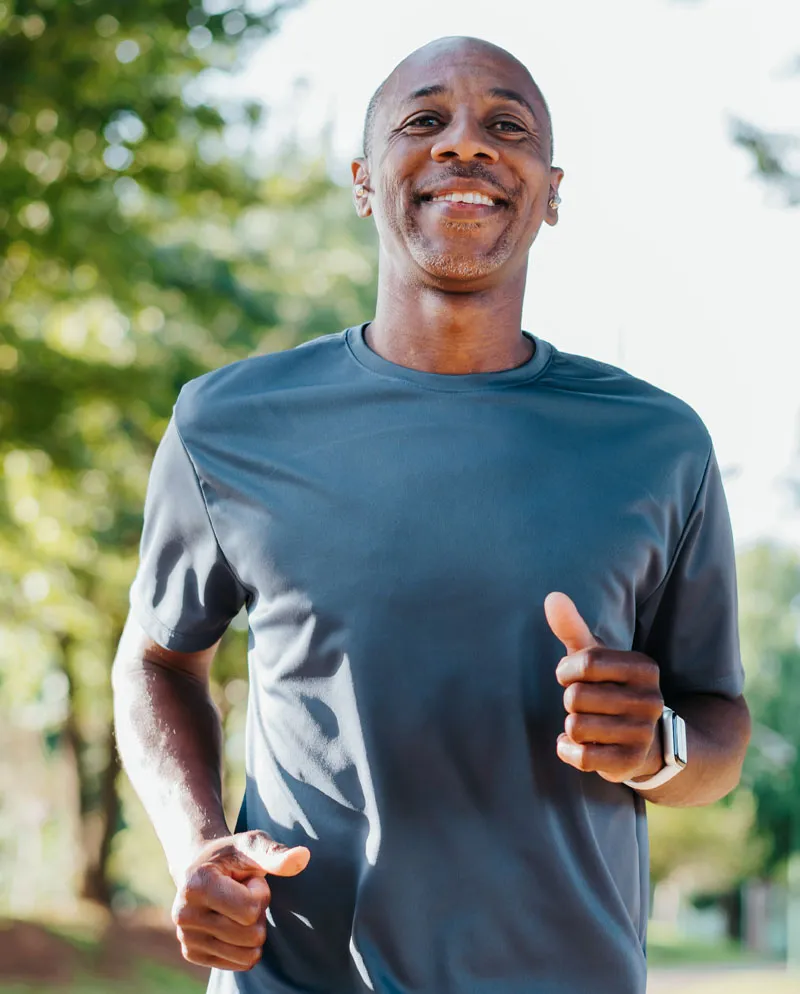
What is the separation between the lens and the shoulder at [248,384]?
196cm

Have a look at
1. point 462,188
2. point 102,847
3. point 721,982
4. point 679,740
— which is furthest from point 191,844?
point 721,982

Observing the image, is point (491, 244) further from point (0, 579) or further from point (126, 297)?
point (0, 579)

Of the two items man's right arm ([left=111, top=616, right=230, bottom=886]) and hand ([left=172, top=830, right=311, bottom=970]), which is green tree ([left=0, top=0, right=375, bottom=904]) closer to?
man's right arm ([left=111, top=616, right=230, bottom=886])

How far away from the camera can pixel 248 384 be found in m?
1.99

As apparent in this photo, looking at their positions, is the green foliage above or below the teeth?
below

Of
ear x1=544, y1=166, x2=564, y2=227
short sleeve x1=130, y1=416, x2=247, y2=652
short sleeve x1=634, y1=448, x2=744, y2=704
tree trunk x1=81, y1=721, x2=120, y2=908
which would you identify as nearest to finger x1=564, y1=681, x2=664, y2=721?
short sleeve x1=634, y1=448, x2=744, y2=704

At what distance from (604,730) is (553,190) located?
945mm

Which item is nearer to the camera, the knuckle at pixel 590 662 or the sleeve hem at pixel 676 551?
the knuckle at pixel 590 662

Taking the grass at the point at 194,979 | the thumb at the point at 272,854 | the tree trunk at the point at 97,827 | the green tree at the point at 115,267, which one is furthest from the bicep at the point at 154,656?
the tree trunk at the point at 97,827

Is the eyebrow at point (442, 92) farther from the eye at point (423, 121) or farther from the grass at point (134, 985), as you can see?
the grass at point (134, 985)

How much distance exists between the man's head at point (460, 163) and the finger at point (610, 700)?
2.17 ft

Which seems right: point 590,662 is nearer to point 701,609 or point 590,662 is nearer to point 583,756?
point 583,756

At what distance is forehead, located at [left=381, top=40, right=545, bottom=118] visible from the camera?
2.00m

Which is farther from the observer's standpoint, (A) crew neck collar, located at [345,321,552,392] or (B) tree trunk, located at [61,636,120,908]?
(B) tree trunk, located at [61,636,120,908]
